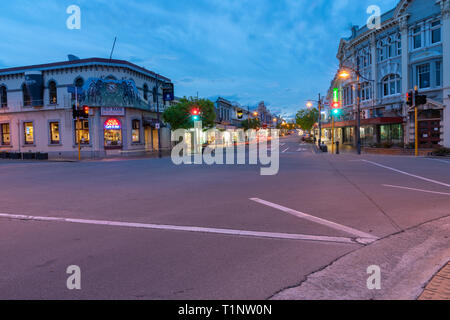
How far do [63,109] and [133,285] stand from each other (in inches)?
1358

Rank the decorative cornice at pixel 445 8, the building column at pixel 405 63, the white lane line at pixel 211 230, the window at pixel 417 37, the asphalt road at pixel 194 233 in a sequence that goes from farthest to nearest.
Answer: the building column at pixel 405 63, the window at pixel 417 37, the decorative cornice at pixel 445 8, the white lane line at pixel 211 230, the asphalt road at pixel 194 233

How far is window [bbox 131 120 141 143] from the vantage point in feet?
117

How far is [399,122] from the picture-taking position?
107 feet

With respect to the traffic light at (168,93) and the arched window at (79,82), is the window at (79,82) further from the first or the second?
the traffic light at (168,93)

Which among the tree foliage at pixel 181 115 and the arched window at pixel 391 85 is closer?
the arched window at pixel 391 85

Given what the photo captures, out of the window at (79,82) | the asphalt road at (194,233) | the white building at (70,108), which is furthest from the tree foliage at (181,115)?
the asphalt road at (194,233)

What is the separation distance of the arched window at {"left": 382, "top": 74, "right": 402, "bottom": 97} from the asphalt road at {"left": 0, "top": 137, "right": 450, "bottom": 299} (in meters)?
24.5

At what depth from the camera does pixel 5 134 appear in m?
37.6

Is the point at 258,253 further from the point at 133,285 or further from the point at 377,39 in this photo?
the point at 377,39

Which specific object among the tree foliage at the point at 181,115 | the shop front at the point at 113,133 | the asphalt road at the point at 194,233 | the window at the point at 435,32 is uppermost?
the window at the point at 435,32

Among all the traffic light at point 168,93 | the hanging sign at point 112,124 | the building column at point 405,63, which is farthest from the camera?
the hanging sign at point 112,124

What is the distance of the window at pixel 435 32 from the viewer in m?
28.7

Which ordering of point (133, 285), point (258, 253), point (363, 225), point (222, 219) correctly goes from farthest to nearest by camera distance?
point (222, 219) → point (363, 225) → point (258, 253) → point (133, 285)

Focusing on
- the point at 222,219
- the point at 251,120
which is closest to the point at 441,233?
the point at 222,219
